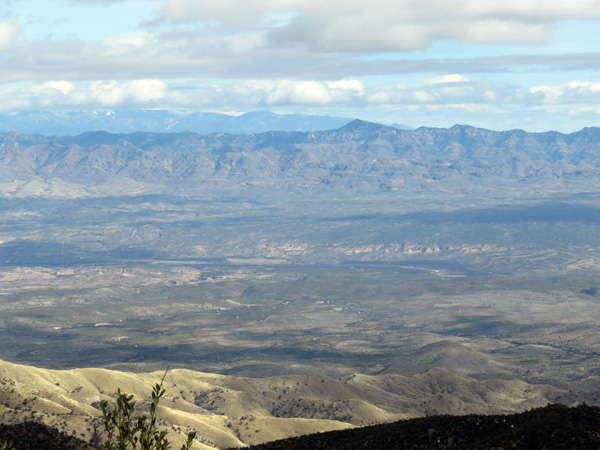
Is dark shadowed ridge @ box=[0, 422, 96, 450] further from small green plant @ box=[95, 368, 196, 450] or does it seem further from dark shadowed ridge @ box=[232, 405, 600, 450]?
small green plant @ box=[95, 368, 196, 450]

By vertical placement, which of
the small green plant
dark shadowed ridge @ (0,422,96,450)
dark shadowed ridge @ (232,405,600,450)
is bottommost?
dark shadowed ridge @ (0,422,96,450)

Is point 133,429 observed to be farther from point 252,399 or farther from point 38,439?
point 252,399

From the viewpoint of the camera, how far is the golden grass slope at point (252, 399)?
87625mm

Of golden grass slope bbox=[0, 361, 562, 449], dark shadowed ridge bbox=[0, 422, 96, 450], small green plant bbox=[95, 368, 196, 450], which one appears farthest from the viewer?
golden grass slope bbox=[0, 361, 562, 449]

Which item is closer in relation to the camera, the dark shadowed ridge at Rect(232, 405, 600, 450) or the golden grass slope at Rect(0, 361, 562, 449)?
the dark shadowed ridge at Rect(232, 405, 600, 450)

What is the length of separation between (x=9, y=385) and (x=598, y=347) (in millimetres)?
→ 152066

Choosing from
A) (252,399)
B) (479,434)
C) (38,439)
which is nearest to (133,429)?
(479,434)

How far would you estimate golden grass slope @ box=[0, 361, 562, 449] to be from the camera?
87.6 m

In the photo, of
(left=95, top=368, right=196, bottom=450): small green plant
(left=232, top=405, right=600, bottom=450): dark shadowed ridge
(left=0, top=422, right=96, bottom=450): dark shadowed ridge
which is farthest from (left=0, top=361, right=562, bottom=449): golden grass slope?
(left=95, top=368, right=196, bottom=450): small green plant

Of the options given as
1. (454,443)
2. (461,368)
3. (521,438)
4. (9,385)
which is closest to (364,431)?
(454,443)

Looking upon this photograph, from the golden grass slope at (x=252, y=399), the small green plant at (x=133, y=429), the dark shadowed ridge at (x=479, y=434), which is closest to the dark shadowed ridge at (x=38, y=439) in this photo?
the dark shadowed ridge at (x=479, y=434)

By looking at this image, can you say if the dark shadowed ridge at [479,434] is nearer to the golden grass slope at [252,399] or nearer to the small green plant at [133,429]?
the small green plant at [133,429]

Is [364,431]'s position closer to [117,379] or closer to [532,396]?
[117,379]

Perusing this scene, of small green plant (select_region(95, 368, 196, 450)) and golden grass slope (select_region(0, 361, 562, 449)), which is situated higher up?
small green plant (select_region(95, 368, 196, 450))
